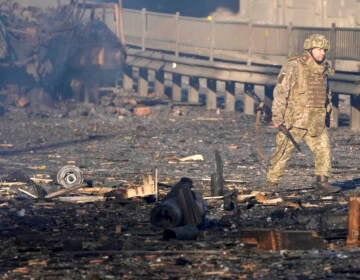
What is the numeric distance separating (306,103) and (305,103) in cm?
1

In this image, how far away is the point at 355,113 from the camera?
792 inches

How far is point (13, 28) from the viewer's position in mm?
26875

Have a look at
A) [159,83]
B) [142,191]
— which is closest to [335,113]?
[159,83]

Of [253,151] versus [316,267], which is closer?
[316,267]

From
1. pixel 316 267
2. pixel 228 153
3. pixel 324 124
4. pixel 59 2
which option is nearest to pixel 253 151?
pixel 228 153

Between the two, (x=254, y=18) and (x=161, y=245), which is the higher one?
(x=254, y=18)

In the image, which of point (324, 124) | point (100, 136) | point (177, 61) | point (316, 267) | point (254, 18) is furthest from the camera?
point (254, 18)

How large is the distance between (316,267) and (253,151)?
8.74 m

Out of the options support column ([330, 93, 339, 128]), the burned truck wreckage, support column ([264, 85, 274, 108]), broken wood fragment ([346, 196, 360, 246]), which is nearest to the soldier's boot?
broken wood fragment ([346, 196, 360, 246])

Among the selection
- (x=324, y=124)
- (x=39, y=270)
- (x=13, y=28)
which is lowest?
(x=39, y=270)

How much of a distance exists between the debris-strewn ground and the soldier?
51 centimetres

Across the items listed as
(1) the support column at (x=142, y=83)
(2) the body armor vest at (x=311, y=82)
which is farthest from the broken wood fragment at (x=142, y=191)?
(1) the support column at (x=142, y=83)

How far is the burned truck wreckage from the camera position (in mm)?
25766

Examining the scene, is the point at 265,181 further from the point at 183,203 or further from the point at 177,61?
the point at 177,61
